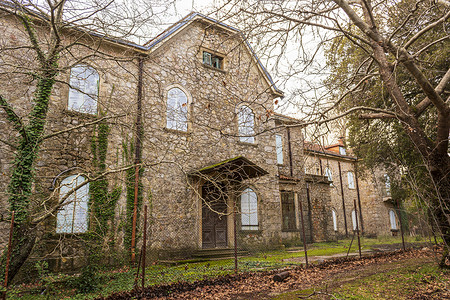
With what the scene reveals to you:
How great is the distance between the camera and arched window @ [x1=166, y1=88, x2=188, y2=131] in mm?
11312

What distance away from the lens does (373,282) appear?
6.01m

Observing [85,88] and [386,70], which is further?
[85,88]

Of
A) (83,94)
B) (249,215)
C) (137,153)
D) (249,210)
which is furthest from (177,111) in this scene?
(249,215)

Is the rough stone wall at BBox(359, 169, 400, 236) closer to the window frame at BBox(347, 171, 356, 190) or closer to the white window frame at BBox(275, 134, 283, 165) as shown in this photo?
the window frame at BBox(347, 171, 356, 190)

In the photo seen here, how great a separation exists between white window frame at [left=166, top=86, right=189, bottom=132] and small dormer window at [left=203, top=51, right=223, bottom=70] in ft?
7.09

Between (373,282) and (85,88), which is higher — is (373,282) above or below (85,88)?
below

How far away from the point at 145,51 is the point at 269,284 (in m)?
8.96

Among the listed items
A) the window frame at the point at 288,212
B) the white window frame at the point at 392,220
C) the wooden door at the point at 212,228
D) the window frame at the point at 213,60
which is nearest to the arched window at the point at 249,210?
the wooden door at the point at 212,228

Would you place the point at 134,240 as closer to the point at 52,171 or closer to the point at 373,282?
the point at 52,171

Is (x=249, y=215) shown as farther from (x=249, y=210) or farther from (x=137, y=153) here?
(x=137, y=153)

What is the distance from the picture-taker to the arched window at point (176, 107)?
1131cm

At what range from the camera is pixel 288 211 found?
634 inches

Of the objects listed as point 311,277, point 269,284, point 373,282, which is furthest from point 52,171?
point 373,282

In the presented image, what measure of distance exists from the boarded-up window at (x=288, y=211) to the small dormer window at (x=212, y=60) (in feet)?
24.2
